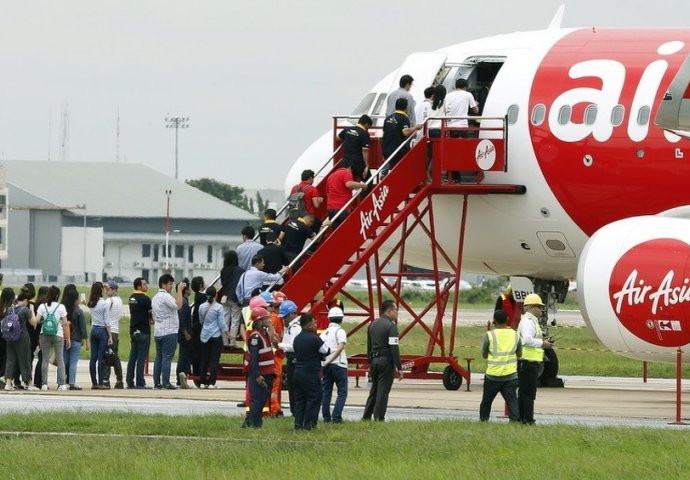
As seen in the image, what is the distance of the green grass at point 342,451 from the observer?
18391mm

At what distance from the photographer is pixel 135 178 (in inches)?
7274

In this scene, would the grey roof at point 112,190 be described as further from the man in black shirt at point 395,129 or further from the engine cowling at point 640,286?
the engine cowling at point 640,286

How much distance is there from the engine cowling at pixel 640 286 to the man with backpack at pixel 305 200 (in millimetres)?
6406

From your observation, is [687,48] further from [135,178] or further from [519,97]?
[135,178]

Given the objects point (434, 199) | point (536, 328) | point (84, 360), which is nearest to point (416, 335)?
point (84, 360)

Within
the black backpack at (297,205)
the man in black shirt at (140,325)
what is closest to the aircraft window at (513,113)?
the black backpack at (297,205)

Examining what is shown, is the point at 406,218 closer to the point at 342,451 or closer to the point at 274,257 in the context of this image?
the point at 274,257

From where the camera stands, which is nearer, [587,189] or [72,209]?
[587,189]

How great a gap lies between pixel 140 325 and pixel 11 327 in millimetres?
2477

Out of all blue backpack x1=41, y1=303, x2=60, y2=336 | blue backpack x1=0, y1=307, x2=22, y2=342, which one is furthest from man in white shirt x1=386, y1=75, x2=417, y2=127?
blue backpack x1=0, y1=307, x2=22, y2=342

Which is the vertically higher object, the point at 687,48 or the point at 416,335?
the point at 687,48

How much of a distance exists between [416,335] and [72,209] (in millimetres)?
109364

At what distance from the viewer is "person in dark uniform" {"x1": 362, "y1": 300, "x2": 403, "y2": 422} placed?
23.7 metres

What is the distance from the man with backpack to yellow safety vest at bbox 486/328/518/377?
9.56m
